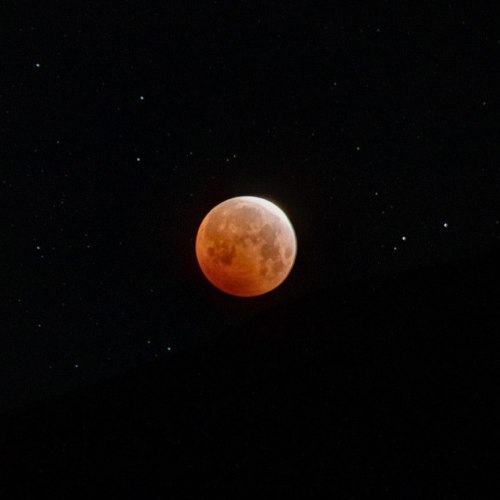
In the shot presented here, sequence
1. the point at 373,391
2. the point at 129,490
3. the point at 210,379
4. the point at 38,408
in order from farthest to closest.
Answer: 1. the point at 38,408
2. the point at 210,379
3. the point at 373,391
4. the point at 129,490

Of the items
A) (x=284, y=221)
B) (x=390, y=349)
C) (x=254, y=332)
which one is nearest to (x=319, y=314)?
(x=254, y=332)

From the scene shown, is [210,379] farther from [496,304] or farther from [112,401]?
[496,304]

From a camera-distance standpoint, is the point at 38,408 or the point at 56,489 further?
the point at 38,408

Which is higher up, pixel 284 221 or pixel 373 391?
pixel 284 221

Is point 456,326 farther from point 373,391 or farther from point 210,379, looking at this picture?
point 210,379

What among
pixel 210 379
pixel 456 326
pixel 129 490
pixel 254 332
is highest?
pixel 254 332

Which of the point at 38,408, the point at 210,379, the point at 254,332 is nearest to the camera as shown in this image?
the point at 210,379

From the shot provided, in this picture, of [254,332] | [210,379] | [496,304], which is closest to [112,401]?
[210,379]
